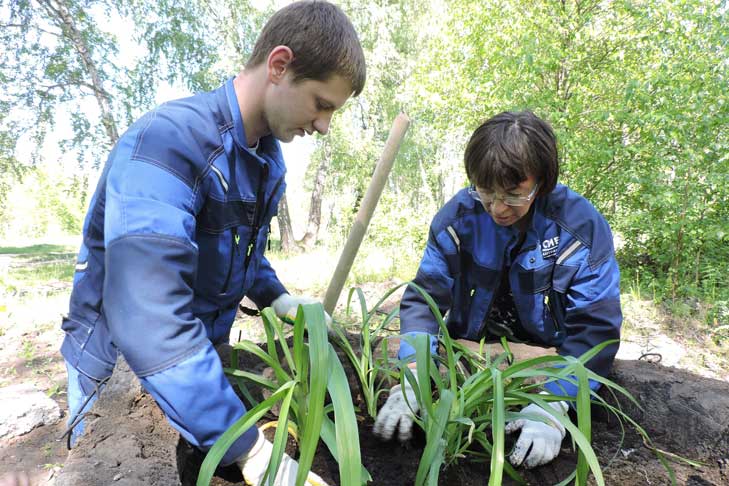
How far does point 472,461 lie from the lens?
105 centimetres

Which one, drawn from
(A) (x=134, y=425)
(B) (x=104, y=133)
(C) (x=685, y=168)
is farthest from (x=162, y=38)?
A: (A) (x=134, y=425)

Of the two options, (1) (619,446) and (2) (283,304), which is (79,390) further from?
(1) (619,446)

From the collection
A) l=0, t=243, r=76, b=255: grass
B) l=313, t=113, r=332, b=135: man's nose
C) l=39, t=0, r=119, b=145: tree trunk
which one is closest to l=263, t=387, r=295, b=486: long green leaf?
l=313, t=113, r=332, b=135: man's nose

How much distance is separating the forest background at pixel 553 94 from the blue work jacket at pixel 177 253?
3.74m

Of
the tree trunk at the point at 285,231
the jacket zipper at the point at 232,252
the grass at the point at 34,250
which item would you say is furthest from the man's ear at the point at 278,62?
the grass at the point at 34,250

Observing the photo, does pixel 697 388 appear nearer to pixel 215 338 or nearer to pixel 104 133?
pixel 215 338

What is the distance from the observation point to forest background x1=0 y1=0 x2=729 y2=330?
12.6 ft

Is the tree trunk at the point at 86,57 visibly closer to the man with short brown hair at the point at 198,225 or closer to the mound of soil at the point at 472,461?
the man with short brown hair at the point at 198,225

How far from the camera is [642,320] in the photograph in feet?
12.3

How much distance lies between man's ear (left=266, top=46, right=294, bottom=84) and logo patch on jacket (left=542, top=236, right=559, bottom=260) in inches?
39.4

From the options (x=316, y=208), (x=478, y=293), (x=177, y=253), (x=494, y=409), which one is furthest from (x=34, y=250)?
(x=494, y=409)

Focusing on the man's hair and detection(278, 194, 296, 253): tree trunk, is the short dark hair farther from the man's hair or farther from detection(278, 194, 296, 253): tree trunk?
detection(278, 194, 296, 253): tree trunk

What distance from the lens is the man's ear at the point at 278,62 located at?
3.47 ft

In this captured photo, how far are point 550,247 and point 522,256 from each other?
9 centimetres
